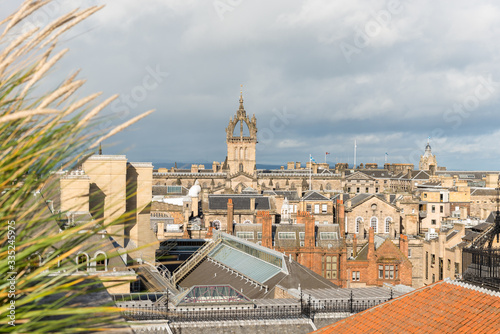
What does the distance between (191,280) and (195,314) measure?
14.8m

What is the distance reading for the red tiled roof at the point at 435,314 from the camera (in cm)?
1277

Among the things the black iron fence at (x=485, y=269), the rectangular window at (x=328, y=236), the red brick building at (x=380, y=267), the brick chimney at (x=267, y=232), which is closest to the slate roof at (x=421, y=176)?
the rectangular window at (x=328, y=236)

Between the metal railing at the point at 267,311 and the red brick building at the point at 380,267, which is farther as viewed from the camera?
the red brick building at the point at 380,267

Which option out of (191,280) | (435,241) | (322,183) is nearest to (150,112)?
(191,280)

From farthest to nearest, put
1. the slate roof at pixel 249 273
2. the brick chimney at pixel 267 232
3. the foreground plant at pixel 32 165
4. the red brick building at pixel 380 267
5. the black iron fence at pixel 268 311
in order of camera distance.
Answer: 1. the brick chimney at pixel 267 232
2. the red brick building at pixel 380 267
3. the slate roof at pixel 249 273
4. the black iron fence at pixel 268 311
5. the foreground plant at pixel 32 165

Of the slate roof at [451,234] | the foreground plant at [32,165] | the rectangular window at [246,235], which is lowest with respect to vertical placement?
the rectangular window at [246,235]

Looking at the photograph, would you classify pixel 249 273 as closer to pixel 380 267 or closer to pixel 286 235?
pixel 286 235

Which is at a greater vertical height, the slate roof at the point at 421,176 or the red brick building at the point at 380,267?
the slate roof at the point at 421,176

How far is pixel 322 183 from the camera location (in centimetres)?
13262

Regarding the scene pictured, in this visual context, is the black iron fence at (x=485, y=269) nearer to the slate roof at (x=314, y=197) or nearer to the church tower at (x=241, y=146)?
the slate roof at (x=314, y=197)

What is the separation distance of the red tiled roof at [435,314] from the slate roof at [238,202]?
51446 millimetres

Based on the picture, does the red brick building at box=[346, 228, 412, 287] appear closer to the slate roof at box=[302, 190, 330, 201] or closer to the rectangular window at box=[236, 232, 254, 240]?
the rectangular window at box=[236, 232, 254, 240]

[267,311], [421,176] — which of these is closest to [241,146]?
[421,176]

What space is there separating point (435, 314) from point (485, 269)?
6.96 feet
